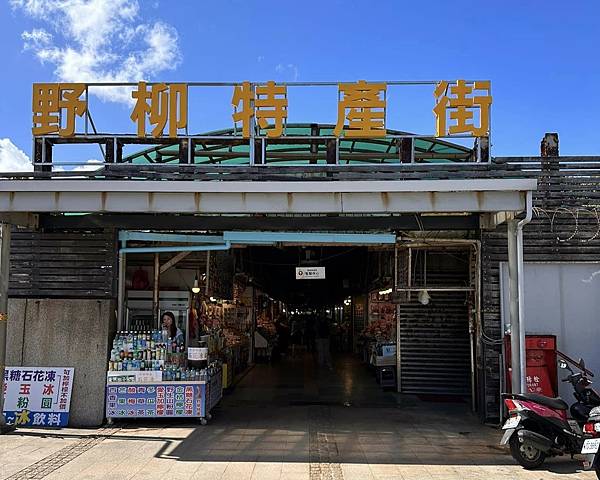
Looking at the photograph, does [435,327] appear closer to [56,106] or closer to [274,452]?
[274,452]

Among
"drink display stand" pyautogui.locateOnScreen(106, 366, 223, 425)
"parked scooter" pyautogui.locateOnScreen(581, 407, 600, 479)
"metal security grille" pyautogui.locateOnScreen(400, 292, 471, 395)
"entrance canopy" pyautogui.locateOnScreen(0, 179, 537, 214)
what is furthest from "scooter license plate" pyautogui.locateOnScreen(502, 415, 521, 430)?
"metal security grille" pyautogui.locateOnScreen(400, 292, 471, 395)

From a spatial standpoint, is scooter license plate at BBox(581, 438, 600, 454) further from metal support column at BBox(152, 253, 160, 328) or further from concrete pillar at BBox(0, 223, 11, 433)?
concrete pillar at BBox(0, 223, 11, 433)

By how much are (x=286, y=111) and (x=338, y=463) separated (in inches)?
208

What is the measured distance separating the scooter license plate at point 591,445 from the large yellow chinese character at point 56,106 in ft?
27.6

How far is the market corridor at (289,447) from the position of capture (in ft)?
22.7

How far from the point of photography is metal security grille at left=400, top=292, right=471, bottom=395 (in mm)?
12414

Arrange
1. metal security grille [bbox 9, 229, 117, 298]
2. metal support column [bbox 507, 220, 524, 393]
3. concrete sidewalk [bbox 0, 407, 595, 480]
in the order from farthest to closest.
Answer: metal security grille [bbox 9, 229, 117, 298] → metal support column [bbox 507, 220, 524, 393] → concrete sidewalk [bbox 0, 407, 595, 480]

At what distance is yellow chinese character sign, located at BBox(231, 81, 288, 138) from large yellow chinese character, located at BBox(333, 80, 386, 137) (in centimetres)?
90

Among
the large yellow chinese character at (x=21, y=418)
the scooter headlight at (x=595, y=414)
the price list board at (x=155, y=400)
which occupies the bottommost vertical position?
the large yellow chinese character at (x=21, y=418)

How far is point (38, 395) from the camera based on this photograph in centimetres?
934

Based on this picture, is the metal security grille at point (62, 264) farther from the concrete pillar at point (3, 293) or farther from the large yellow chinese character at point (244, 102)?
the large yellow chinese character at point (244, 102)

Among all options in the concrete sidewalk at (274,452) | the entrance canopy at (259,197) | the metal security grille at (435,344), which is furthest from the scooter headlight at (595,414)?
the metal security grille at (435,344)

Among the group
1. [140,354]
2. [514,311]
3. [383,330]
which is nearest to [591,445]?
[514,311]

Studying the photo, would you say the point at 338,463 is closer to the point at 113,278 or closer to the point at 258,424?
the point at 258,424
